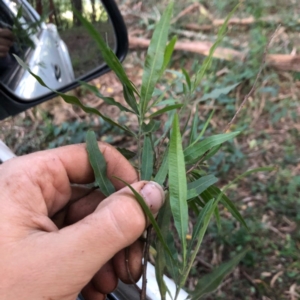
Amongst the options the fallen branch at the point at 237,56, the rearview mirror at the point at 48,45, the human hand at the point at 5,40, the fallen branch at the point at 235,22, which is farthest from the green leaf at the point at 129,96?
the fallen branch at the point at 235,22

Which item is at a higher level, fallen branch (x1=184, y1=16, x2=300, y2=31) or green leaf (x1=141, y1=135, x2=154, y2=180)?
fallen branch (x1=184, y1=16, x2=300, y2=31)

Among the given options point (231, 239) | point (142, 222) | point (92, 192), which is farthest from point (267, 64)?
point (142, 222)

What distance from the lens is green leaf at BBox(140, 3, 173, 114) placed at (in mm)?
881

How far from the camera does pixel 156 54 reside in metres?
0.90

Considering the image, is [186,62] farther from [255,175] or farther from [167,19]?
[167,19]

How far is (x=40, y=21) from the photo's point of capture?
1.93 m

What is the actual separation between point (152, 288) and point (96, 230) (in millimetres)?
389

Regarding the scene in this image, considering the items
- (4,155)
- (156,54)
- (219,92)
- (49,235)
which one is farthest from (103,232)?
(4,155)

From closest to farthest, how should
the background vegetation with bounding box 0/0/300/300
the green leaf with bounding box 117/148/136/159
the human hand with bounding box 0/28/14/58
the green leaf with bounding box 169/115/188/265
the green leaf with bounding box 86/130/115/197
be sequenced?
the green leaf with bounding box 169/115/188/265 < the green leaf with bounding box 86/130/115/197 < the green leaf with bounding box 117/148/136/159 < the human hand with bounding box 0/28/14/58 < the background vegetation with bounding box 0/0/300/300

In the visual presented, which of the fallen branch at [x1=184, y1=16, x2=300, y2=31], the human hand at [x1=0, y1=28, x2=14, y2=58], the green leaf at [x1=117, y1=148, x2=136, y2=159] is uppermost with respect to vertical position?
the human hand at [x1=0, y1=28, x2=14, y2=58]

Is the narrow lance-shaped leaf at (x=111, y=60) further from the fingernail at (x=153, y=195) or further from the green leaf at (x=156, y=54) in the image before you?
the fingernail at (x=153, y=195)

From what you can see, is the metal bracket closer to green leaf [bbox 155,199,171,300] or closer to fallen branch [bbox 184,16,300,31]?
green leaf [bbox 155,199,171,300]

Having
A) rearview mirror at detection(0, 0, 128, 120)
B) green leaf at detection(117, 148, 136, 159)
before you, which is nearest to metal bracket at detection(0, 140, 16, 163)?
rearview mirror at detection(0, 0, 128, 120)

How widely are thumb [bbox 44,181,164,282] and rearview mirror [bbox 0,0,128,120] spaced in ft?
3.04
